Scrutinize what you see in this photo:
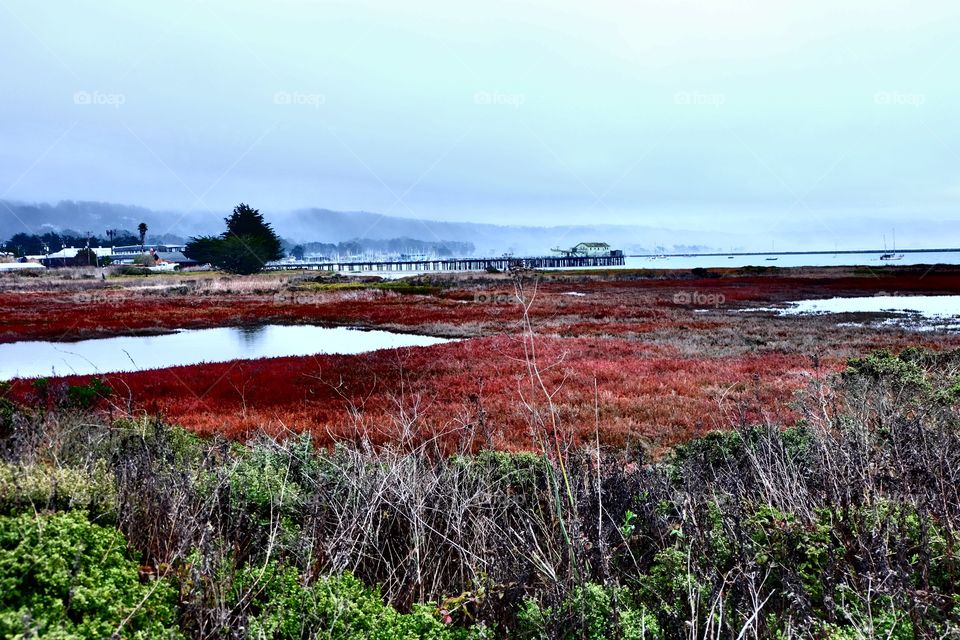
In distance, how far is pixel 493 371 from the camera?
15.6 metres

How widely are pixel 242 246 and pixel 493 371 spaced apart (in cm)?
8038

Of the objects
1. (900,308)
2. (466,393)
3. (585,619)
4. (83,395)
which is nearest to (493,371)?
(466,393)

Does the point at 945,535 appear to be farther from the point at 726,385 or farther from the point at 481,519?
the point at 726,385

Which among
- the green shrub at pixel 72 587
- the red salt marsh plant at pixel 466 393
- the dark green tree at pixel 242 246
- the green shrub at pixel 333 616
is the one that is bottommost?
the red salt marsh plant at pixel 466 393

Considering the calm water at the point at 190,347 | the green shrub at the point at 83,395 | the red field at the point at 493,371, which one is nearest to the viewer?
the green shrub at the point at 83,395

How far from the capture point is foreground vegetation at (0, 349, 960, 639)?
8.81 feet

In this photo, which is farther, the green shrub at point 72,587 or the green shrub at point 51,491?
the green shrub at point 51,491

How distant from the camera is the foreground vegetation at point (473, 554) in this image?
8.81 ft

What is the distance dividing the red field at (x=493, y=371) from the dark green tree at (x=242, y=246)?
1857 inches

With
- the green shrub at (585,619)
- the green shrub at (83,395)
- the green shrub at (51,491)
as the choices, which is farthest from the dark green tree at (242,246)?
the green shrub at (585,619)

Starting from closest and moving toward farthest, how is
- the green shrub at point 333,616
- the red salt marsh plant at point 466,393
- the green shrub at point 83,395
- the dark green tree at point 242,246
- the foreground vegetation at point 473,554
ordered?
the foreground vegetation at point 473,554
the green shrub at point 333,616
the green shrub at point 83,395
the red salt marsh plant at point 466,393
the dark green tree at point 242,246

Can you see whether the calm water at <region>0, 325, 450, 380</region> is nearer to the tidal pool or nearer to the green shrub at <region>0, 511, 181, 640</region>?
the green shrub at <region>0, 511, 181, 640</region>

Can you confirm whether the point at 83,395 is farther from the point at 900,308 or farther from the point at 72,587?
the point at 900,308

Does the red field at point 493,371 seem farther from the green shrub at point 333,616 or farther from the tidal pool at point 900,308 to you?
the tidal pool at point 900,308
